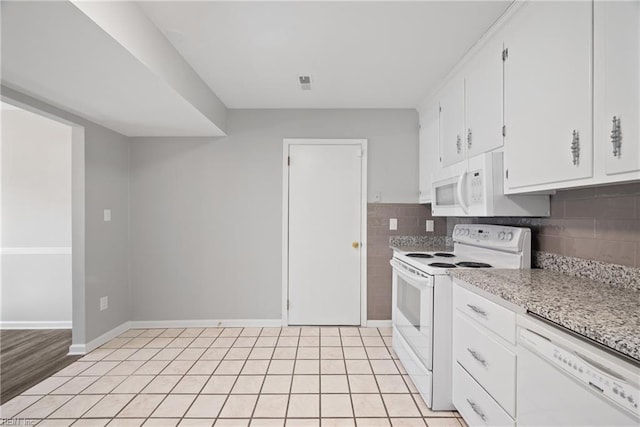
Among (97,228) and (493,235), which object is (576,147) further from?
(97,228)

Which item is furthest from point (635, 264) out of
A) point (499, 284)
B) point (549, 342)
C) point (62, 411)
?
point (62, 411)

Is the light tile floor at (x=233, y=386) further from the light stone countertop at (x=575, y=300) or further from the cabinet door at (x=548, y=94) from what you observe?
the cabinet door at (x=548, y=94)

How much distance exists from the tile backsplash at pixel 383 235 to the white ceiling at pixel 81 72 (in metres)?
1.94

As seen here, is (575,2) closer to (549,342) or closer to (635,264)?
(635,264)

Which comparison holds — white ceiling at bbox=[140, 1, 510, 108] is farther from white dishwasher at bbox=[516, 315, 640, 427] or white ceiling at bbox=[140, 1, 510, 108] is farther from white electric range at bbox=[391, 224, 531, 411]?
white dishwasher at bbox=[516, 315, 640, 427]

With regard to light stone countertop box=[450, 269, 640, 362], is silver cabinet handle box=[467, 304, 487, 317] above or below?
below

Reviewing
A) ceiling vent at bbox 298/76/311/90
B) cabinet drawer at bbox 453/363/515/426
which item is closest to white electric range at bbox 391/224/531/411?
cabinet drawer at bbox 453/363/515/426

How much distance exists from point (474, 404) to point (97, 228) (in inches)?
127

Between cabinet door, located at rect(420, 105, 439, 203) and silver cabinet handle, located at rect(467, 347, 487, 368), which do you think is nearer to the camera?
silver cabinet handle, located at rect(467, 347, 487, 368)

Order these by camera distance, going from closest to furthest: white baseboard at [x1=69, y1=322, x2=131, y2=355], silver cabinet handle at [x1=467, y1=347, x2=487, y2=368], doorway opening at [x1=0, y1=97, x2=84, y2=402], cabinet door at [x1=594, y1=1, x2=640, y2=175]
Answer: cabinet door at [x1=594, y1=1, x2=640, y2=175]
silver cabinet handle at [x1=467, y1=347, x2=487, y2=368]
white baseboard at [x1=69, y1=322, x2=131, y2=355]
doorway opening at [x1=0, y1=97, x2=84, y2=402]

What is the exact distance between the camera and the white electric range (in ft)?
Result: 6.04

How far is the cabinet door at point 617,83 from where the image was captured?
102 centimetres

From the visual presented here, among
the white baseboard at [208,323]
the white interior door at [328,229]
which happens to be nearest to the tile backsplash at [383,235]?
the white interior door at [328,229]

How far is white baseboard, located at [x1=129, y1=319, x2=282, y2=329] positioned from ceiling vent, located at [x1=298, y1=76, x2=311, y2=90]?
7.80ft
